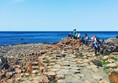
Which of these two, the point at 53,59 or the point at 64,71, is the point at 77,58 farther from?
the point at 64,71

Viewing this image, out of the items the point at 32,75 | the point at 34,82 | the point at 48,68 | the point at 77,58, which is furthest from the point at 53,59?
the point at 34,82

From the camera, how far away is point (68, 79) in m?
16.2

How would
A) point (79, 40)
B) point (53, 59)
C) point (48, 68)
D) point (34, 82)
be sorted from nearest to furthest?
point (34, 82) → point (48, 68) → point (53, 59) → point (79, 40)

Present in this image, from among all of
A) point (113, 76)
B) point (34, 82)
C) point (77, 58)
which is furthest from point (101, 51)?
point (34, 82)

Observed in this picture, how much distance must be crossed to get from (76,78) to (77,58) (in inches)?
266

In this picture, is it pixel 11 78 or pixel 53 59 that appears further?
pixel 53 59

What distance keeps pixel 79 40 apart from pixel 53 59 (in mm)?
11430

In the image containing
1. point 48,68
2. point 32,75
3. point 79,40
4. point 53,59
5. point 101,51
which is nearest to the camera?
point 32,75

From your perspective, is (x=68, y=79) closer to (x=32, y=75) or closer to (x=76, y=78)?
(x=76, y=78)

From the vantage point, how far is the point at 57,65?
1970 centimetres

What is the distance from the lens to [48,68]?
61.3 feet

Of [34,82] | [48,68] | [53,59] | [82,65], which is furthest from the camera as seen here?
[53,59]

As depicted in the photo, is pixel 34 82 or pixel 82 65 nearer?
pixel 34 82

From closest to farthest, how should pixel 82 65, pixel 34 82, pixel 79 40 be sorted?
pixel 34 82, pixel 82 65, pixel 79 40
